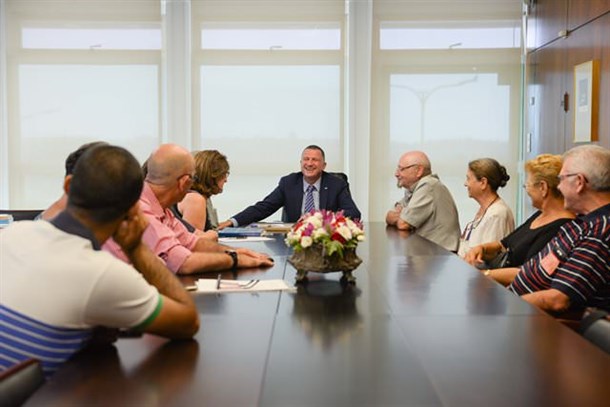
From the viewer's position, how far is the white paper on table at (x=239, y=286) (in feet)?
8.61

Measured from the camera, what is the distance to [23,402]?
4.97ft

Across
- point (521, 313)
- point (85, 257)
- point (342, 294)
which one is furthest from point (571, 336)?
point (85, 257)

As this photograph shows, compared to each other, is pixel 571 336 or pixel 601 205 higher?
pixel 601 205

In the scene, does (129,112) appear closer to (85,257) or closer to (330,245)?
(330,245)

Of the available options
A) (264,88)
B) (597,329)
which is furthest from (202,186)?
(264,88)

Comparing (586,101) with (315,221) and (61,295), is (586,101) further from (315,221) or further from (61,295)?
(61,295)

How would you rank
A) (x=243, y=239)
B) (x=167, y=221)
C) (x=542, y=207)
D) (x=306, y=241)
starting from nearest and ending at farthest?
(x=306, y=241) → (x=167, y=221) → (x=542, y=207) → (x=243, y=239)

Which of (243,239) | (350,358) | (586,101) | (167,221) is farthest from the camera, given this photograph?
(586,101)

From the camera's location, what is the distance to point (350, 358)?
175 centimetres

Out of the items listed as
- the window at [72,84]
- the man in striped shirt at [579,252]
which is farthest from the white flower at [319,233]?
the window at [72,84]

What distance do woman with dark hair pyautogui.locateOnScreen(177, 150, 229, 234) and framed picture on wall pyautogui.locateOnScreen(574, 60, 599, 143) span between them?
2.83 meters

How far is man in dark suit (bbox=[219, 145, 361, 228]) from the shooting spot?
20.0 ft

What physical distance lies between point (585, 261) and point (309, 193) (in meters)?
3.50

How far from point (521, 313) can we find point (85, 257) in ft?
4.37
